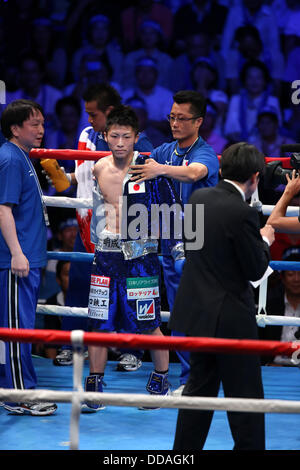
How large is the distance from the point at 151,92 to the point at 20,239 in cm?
361

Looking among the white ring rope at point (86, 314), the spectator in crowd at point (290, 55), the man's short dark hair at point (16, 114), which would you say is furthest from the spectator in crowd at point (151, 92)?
the man's short dark hair at point (16, 114)

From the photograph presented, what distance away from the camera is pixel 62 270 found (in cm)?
518

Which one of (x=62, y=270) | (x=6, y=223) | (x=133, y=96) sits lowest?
(x=62, y=270)

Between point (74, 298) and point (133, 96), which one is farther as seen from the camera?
point (133, 96)

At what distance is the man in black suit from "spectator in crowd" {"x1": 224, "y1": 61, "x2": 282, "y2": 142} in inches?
162

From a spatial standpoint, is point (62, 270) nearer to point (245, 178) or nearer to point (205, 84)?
point (205, 84)

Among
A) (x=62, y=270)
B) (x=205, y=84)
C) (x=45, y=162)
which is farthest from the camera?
(x=205, y=84)

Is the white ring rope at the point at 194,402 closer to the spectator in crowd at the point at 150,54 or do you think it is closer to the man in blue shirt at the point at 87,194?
the man in blue shirt at the point at 87,194

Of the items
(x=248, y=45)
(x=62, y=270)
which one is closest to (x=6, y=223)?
(x=62, y=270)

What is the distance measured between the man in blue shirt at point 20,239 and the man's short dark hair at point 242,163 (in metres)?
1.19

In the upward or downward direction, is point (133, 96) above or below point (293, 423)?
above

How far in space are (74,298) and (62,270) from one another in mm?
1040

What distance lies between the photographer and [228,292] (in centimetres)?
248
